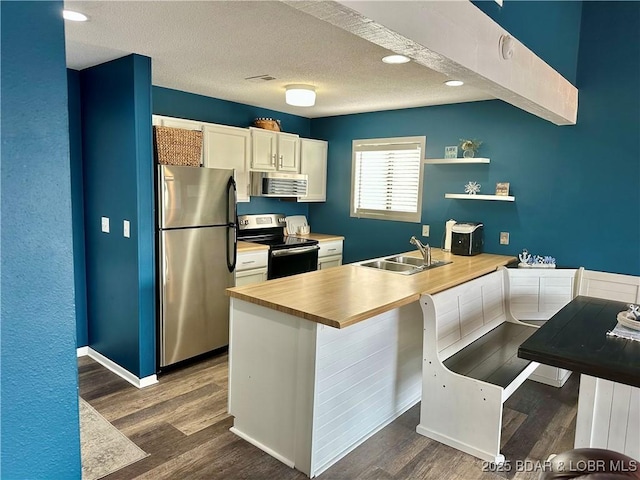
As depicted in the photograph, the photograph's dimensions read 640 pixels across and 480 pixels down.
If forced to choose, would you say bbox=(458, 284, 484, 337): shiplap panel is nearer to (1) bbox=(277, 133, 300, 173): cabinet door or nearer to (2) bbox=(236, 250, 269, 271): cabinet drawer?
(2) bbox=(236, 250, 269, 271): cabinet drawer

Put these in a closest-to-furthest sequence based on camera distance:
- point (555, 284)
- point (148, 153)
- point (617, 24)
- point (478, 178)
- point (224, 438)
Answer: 1. point (224, 438)
2. point (148, 153)
3. point (617, 24)
4. point (555, 284)
5. point (478, 178)

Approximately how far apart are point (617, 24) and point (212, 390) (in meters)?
4.09

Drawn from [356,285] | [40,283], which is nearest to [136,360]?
[356,285]

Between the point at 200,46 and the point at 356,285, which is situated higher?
the point at 200,46

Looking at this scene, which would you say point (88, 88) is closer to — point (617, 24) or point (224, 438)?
point (224, 438)

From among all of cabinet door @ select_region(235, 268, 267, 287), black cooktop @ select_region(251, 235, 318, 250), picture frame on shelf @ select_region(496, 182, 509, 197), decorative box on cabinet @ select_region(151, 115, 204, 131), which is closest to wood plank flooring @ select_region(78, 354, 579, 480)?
cabinet door @ select_region(235, 268, 267, 287)

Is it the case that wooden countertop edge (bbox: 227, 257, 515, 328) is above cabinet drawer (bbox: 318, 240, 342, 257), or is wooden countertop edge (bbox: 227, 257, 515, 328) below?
above

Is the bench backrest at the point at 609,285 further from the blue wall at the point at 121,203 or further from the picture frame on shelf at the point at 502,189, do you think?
the blue wall at the point at 121,203

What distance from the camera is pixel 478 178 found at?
4.07 m

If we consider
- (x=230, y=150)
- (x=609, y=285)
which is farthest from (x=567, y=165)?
(x=230, y=150)

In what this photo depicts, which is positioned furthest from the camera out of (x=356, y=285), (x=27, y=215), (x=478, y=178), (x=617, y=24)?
(x=478, y=178)

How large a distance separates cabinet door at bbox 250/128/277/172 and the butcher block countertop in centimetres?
167

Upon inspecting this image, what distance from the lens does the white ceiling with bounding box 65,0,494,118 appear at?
83.9 inches

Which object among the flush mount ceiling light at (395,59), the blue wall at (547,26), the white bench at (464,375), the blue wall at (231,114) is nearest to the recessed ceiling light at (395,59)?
the flush mount ceiling light at (395,59)
